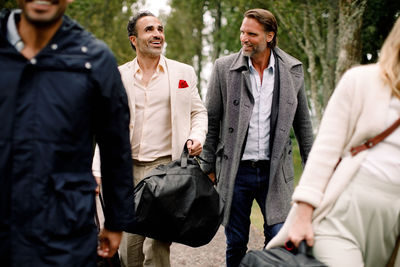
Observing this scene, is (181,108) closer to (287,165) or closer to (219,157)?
(219,157)

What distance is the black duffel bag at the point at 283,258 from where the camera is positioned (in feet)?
8.36

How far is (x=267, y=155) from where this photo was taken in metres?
A: 4.54

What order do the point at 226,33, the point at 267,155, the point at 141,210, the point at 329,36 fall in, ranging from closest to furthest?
the point at 141,210 < the point at 267,155 < the point at 329,36 < the point at 226,33

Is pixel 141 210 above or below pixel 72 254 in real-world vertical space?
below

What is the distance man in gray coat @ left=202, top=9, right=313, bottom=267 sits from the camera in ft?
14.8

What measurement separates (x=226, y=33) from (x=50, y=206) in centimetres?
2288

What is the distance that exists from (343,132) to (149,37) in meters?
2.38

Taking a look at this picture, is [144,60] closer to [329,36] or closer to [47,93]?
[47,93]

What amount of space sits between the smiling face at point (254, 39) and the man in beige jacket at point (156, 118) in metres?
0.54

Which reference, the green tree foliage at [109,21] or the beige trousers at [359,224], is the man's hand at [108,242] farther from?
the green tree foliage at [109,21]

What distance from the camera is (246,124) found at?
177 inches

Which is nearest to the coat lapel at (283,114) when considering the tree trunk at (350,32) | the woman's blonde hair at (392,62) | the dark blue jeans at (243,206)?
the dark blue jeans at (243,206)

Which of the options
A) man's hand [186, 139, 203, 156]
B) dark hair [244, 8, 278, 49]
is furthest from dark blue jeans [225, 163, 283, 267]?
dark hair [244, 8, 278, 49]

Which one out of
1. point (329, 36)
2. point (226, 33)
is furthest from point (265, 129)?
point (226, 33)
